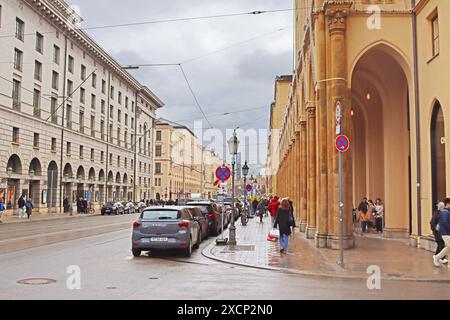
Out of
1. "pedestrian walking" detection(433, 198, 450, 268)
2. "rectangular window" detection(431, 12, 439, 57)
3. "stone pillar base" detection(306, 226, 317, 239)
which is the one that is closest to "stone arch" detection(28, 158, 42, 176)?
"stone pillar base" detection(306, 226, 317, 239)

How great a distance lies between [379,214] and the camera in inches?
898

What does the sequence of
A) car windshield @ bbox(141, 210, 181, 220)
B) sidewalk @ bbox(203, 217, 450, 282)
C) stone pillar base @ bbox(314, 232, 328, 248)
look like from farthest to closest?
stone pillar base @ bbox(314, 232, 328, 248) → car windshield @ bbox(141, 210, 181, 220) → sidewalk @ bbox(203, 217, 450, 282)

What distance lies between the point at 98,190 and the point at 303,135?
4346cm

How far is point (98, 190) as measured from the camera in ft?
208

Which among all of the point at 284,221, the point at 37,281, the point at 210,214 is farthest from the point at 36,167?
the point at 37,281

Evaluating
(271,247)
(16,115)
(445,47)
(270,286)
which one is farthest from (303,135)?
(16,115)

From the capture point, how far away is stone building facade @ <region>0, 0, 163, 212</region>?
41250 mm

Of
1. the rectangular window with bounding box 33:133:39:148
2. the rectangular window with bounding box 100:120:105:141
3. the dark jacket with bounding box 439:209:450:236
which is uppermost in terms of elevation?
the rectangular window with bounding box 100:120:105:141

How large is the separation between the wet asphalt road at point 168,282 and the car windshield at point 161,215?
1.20 metres

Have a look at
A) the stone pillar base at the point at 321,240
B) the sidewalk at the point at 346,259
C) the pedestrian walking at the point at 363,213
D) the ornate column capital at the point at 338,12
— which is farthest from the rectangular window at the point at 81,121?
the stone pillar base at the point at 321,240

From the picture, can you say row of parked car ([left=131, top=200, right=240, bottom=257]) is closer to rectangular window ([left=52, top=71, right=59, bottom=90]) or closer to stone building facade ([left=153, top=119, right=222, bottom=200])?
rectangular window ([left=52, top=71, right=59, bottom=90])

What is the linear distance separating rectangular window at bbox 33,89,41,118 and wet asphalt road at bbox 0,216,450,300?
108ft

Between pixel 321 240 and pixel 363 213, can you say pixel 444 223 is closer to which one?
pixel 321 240
